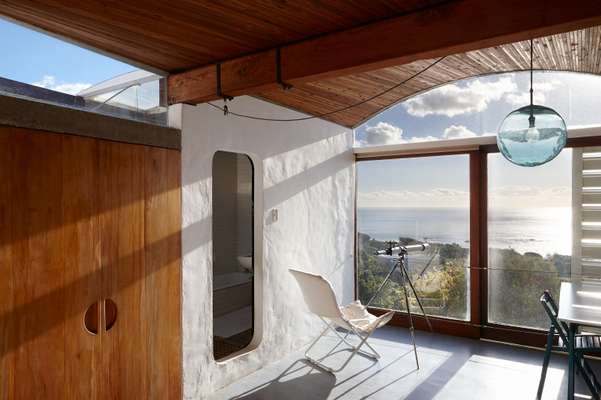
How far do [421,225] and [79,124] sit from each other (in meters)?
3.94

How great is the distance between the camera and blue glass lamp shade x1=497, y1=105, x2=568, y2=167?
8.04 ft

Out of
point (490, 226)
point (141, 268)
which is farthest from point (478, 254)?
point (141, 268)

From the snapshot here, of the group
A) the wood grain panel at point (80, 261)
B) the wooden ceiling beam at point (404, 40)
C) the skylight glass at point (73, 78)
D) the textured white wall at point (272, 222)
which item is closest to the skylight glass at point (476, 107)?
the textured white wall at point (272, 222)

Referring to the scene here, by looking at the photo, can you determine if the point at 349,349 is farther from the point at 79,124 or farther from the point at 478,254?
the point at 79,124

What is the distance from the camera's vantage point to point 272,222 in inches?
166

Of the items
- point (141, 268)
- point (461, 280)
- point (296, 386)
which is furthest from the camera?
point (461, 280)

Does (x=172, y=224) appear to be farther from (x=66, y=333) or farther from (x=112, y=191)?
(x=66, y=333)

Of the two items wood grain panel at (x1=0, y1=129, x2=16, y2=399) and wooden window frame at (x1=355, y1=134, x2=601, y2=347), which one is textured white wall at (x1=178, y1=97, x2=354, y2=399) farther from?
wooden window frame at (x1=355, y1=134, x2=601, y2=347)

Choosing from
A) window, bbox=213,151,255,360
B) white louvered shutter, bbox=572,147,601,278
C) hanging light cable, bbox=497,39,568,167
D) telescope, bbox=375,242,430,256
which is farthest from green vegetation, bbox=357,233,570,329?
hanging light cable, bbox=497,39,568,167

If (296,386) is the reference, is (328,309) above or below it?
above

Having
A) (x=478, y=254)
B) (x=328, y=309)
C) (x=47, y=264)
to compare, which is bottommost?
(x=328, y=309)

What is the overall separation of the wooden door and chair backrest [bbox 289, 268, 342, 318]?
115 cm

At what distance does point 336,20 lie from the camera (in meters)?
2.42

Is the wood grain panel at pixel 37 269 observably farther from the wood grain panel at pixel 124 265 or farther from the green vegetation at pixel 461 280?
the green vegetation at pixel 461 280
